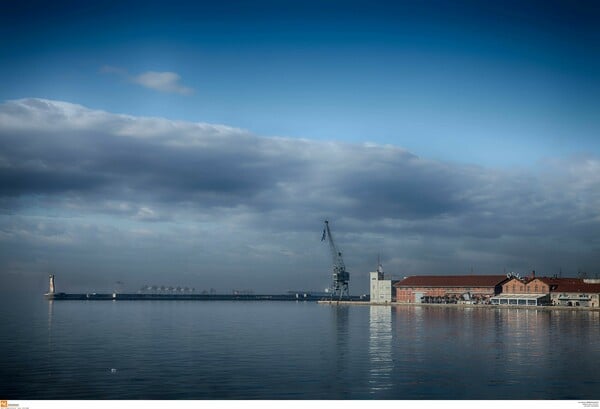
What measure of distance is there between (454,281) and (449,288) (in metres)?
3.14

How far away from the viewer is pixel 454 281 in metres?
173

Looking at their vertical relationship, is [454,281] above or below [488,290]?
above

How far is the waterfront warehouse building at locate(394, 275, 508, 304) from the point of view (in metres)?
164

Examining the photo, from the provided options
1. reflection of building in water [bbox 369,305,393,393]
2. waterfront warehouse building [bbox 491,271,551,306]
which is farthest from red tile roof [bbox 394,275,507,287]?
reflection of building in water [bbox 369,305,393,393]

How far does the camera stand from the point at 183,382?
36844mm

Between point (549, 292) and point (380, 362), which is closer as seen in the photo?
point (380, 362)

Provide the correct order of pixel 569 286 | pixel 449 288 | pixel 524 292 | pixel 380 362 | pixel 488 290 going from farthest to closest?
pixel 449 288, pixel 488 290, pixel 524 292, pixel 569 286, pixel 380 362

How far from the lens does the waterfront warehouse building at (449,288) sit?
538 feet

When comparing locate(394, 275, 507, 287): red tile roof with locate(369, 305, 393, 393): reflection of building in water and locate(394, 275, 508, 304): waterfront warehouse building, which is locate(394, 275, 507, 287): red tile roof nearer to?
locate(394, 275, 508, 304): waterfront warehouse building

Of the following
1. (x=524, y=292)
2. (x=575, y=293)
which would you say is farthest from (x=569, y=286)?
(x=524, y=292)

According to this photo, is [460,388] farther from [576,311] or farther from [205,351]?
[576,311]

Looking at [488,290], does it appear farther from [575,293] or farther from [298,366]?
[298,366]
